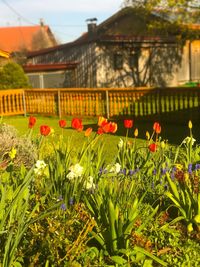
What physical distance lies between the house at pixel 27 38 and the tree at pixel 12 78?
41995mm

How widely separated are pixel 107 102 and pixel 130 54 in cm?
1343

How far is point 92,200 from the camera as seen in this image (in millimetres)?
3627

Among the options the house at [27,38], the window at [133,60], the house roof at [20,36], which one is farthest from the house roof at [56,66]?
the house roof at [20,36]

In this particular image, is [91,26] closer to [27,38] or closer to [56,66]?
[56,66]

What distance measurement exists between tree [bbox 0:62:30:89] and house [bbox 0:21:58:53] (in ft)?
138

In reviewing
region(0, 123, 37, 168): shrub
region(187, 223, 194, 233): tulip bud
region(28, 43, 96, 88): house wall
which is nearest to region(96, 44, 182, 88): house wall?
region(28, 43, 96, 88): house wall

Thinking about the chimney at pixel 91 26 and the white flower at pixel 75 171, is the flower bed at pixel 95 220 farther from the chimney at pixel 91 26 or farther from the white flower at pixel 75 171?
the chimney at pixel 91 26

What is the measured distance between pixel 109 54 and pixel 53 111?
9.73m

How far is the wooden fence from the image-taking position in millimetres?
15078

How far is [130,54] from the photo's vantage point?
30141 millimetres

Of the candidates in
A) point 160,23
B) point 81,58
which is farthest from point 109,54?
point 160,23

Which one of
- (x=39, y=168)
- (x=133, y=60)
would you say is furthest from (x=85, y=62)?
(x=39, y=168)

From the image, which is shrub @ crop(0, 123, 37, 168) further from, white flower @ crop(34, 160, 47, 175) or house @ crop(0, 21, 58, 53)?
house @ crop(0, 21, 58, 53)

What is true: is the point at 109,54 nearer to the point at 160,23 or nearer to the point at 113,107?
the point at 160,23
